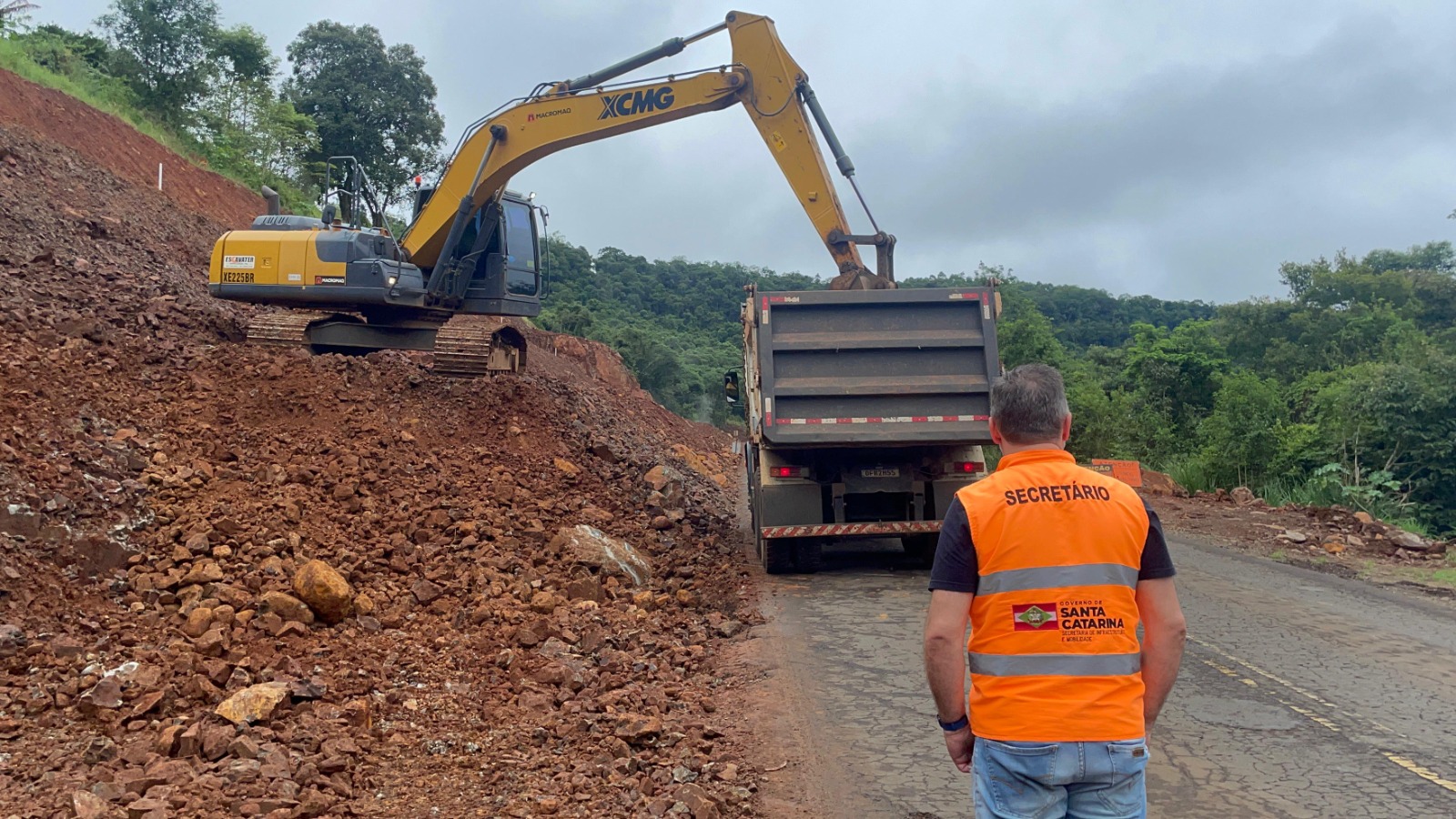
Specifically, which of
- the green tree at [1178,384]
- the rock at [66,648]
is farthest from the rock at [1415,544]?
the rock at [66,648]

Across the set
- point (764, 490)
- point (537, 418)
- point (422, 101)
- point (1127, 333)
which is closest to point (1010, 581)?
point (764, 490)

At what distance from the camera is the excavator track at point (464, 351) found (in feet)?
42.2

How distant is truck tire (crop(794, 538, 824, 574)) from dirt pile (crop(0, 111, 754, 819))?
2.01 feet

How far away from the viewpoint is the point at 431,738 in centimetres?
521

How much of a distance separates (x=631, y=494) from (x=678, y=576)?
2.97 m

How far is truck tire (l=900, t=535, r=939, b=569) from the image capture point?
33.7ft

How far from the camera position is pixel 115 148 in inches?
804

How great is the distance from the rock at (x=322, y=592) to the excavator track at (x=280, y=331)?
6863mm

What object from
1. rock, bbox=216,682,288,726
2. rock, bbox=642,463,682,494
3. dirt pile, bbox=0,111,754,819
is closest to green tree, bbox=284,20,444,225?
dirt pile, bbox=0,111,754,819

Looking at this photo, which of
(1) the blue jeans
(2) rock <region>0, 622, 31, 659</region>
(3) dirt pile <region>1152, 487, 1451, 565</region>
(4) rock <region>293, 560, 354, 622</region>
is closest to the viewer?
(1) the blue jeans

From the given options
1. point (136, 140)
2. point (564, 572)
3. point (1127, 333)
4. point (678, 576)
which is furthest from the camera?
point (1127, 333)

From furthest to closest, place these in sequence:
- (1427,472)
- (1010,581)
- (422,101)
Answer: (422,101), (1427,472), (1010,581)

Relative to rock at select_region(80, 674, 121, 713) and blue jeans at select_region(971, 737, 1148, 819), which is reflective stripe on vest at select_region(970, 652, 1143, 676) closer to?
blue jeans at select_region(971, 737, 1148, 819)

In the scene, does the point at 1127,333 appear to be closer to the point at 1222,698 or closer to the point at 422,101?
the point at 422,101
